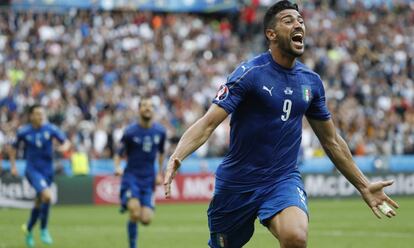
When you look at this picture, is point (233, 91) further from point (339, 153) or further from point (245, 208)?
point (339, 153)

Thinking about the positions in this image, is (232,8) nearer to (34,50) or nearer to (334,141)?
(34,50)

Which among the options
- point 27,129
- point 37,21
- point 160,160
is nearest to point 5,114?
point 37,21

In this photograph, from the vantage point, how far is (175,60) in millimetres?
35125

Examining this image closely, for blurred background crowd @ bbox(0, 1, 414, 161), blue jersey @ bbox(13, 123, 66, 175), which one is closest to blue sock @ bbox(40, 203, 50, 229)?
blue jersey @ bbox(13, 123, 66, 175)

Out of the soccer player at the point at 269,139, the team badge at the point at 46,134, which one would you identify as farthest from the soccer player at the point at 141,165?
the soccer player at the point at 269,139

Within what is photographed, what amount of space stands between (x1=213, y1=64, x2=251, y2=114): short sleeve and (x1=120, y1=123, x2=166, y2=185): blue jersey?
27.0 ft

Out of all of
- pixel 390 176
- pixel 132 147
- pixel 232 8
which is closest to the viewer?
pixel 132 147

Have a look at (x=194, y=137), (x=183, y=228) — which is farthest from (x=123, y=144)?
(x=194, y=137)

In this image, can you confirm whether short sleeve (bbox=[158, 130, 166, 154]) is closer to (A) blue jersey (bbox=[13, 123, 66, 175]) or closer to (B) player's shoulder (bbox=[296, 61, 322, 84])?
(A) blue jersey (bbox=[13, 123, 66, 175])

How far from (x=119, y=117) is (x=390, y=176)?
9239 mm

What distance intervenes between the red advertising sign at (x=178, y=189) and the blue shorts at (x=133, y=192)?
12.3 metres

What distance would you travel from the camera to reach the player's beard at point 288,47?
28.4 feet

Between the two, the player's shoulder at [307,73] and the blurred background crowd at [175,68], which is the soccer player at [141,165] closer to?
the player's shoulder at [307,73]

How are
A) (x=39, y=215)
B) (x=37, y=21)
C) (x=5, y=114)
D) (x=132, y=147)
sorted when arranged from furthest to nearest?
(x=37, y=21) < (x=5, y=114) < (x=39, y=215) < (x=132, y=147)
